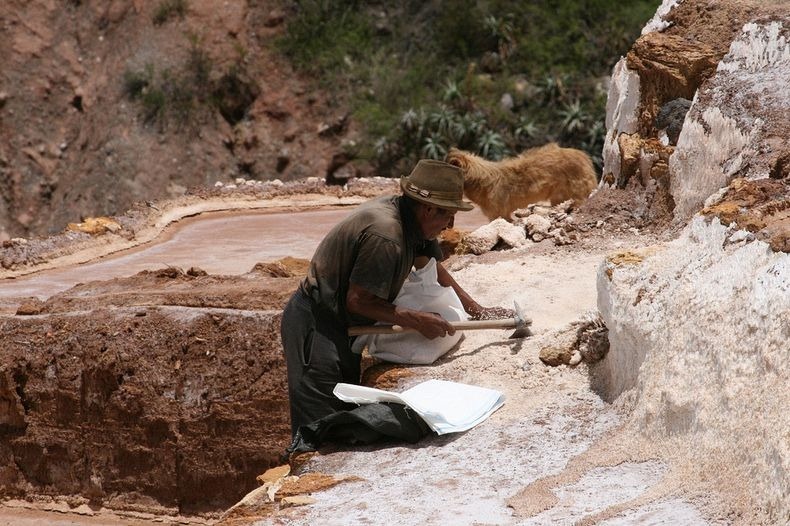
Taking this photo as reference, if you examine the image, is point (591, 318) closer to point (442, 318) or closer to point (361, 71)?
point (442, 318)

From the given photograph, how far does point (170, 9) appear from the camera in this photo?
26328 millimetres

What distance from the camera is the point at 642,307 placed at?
5098 millimetres

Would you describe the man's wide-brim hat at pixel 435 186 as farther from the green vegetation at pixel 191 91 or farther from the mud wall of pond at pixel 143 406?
the green vegetation at pixel 191 91

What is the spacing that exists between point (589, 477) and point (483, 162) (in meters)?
6.55

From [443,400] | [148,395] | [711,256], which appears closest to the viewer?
[711,256]

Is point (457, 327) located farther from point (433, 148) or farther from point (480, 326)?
point (433, 148)

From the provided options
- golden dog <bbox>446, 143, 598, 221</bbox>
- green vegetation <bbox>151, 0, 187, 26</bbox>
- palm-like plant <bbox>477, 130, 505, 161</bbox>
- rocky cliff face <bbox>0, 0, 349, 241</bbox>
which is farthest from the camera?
green vegetation <bbox>151, 0, 187, 26</bbox>

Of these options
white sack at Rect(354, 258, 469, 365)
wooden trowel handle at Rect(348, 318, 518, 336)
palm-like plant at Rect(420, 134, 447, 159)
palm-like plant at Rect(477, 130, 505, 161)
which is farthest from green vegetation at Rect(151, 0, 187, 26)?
wooden trowel handle at Rect(348, 318, 518, 336)

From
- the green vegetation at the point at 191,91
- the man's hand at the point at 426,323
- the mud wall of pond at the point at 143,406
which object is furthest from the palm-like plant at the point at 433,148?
the man's hand at the point at 426,323

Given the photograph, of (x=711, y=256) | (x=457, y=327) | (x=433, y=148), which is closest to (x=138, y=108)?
(x=433, y=148)

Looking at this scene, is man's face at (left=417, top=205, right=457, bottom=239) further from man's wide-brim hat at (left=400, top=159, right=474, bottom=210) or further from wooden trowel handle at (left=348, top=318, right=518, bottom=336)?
wooden trowel handle at (left=348, top=318, right=518, bottom=336)

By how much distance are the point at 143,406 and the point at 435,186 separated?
401 centimetres

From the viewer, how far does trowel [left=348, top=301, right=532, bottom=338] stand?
237 inches

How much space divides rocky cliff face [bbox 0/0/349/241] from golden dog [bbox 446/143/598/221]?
48.0 feet
